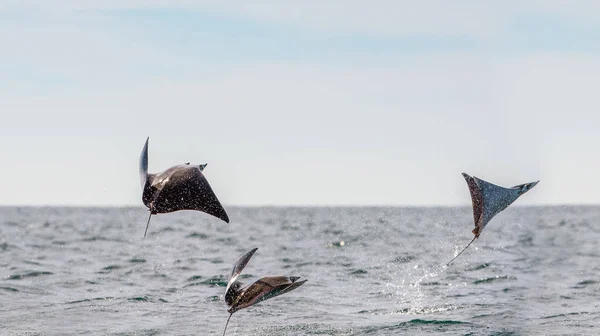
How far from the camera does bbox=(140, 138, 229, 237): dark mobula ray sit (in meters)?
10.6

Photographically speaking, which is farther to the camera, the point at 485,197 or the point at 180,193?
the point at 485,197

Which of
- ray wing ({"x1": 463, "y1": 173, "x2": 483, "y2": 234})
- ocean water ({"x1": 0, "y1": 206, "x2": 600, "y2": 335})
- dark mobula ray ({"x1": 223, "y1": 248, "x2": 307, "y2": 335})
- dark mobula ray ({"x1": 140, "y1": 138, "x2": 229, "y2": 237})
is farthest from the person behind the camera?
ocean water ({"x1": 0, "y1": 206, "x2": 600, "y2": 335})

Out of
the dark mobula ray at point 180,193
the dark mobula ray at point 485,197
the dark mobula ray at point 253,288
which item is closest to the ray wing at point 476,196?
the dark mobula ray at point 485,197

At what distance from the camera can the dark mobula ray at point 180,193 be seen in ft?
34.7

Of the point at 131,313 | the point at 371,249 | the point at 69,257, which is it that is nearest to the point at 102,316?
the point at 131,313

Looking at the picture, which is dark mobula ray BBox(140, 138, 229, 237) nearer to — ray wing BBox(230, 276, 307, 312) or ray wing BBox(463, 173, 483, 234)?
ray wing BBox(230, 276, 307, 312)

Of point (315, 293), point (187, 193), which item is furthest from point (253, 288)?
point (315, 293)

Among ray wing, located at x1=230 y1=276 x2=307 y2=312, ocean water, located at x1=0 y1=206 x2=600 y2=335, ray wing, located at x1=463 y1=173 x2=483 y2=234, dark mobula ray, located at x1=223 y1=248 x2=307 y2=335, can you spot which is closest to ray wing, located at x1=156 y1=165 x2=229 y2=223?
dark mobula ray, located at x1=223 y1=248 x2=307 y2=335

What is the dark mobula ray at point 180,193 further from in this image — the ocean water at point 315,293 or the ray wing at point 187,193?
the ocean water at point 315,293

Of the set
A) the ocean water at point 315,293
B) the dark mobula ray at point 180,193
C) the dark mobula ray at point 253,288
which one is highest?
the dark mobula ray at point 180,193

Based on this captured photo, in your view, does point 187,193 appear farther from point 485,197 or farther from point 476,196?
point 485,197

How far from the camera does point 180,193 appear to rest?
1062 centimetres

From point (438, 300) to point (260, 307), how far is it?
3.67 meters

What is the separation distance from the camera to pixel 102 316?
49.9ft
